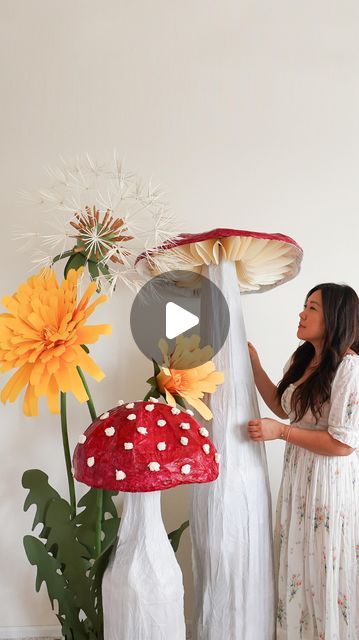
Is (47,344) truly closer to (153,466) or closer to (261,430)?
(153,466)

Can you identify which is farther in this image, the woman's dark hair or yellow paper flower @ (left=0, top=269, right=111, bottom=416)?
the woman's dark hair

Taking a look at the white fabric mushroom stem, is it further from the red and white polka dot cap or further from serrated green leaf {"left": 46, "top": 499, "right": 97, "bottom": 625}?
serrated green leaf {"left": 46, "top": 499, "right": 97, "bottom": 625}

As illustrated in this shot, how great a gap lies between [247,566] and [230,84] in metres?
1.42

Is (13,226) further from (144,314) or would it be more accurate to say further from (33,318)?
(33,318)

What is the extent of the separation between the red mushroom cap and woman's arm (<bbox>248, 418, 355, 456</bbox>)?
22cm

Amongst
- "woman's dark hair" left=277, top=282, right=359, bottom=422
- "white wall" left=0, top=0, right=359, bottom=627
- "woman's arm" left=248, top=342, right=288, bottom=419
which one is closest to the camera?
"woman's dark hair" left=277, top=282, right=359, bottom=422

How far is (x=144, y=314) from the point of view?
1.30 metres

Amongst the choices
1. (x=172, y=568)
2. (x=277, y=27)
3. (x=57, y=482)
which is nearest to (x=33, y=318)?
(x=172, y=568)

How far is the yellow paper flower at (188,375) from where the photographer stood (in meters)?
1.21

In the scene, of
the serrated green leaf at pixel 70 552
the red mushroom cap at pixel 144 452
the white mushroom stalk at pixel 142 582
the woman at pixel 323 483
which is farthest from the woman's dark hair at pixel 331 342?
→ the serrated green leaf at pixel 70 552

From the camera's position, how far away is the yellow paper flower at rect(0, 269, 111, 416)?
1033mm

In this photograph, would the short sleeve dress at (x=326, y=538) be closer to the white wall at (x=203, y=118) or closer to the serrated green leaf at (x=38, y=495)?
the white wall at (x=203, y=118)
